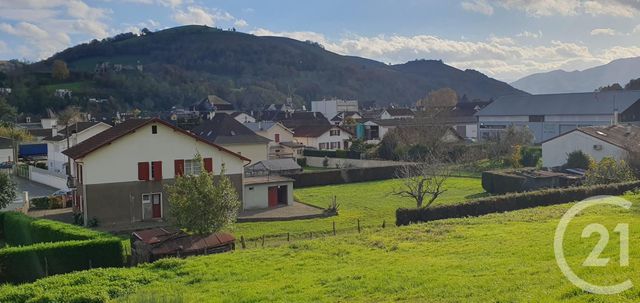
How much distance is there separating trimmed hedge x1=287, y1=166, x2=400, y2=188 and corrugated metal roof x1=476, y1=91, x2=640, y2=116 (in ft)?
113

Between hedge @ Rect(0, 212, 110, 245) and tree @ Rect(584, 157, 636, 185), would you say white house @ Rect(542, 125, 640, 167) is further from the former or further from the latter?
hedge @ Rect(0, 212, 110, 245)

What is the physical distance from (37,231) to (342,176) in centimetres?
2838

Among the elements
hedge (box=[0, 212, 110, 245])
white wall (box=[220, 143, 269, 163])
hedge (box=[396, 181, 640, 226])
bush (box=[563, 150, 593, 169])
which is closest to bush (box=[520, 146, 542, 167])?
A: bush (box=[563, 150, 593, 169])

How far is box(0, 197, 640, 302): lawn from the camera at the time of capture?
37.6 feet

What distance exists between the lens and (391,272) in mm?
14422

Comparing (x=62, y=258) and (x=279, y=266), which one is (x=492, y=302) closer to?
(x=279, y=266)

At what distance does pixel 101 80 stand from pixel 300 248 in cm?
12904

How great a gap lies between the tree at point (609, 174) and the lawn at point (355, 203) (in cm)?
713

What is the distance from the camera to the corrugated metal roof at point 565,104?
73375mm

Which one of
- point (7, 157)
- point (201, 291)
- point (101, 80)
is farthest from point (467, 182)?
point (101, 80)

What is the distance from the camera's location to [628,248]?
40.9 feet

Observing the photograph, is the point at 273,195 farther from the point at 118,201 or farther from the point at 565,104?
the point at 565,104

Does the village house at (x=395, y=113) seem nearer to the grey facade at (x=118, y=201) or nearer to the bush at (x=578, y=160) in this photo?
the bush at (x=578, y=160)

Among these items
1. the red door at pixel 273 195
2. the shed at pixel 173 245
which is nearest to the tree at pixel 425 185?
the red door at pixel 273 195
